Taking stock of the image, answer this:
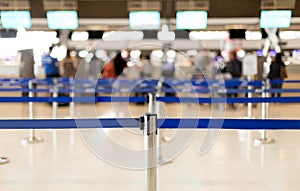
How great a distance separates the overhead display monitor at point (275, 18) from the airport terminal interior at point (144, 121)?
0.03m

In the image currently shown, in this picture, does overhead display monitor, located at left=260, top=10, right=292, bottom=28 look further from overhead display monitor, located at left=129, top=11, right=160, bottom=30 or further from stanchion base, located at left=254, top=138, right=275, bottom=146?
stanchion base, located at left=254, top=138, right=275, bottom=146

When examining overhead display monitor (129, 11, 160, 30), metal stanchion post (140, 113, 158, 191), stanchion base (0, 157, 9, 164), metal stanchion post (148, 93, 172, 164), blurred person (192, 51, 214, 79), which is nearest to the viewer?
metal stanchion post (140, 113, 158, 191)

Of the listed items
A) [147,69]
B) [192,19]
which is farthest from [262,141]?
[147,69]

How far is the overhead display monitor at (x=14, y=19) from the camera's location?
11253 mm

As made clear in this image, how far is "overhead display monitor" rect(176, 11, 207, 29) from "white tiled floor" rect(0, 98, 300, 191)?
195 inches

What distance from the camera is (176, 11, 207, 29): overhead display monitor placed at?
11.0 meters

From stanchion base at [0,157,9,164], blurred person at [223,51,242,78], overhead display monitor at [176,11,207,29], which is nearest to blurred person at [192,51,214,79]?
blurred person at [223,51,242,78]

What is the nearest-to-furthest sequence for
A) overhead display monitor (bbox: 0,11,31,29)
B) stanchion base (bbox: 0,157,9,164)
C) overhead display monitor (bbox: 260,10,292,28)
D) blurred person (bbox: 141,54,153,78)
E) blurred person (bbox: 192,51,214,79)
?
1. stanchion base (bbox: 0,157,9,164)
2. overhead display monitor (bbox: 260,10,292,28)
3. overhead display monitor (bbox: 0,11,31,29)
4. blurred person (bbox: 192,51,214,79)
5. blurred person (bbox: 141,54,153,78)

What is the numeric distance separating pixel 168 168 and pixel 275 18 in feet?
24.5

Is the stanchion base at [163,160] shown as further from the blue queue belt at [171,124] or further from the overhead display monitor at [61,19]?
the overhead display monitor at [61,19]

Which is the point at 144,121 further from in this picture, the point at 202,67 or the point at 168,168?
the point at 202,67

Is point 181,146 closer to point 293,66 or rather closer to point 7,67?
point 7,67

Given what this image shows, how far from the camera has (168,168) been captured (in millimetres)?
4891

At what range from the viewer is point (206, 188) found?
4121 mm
